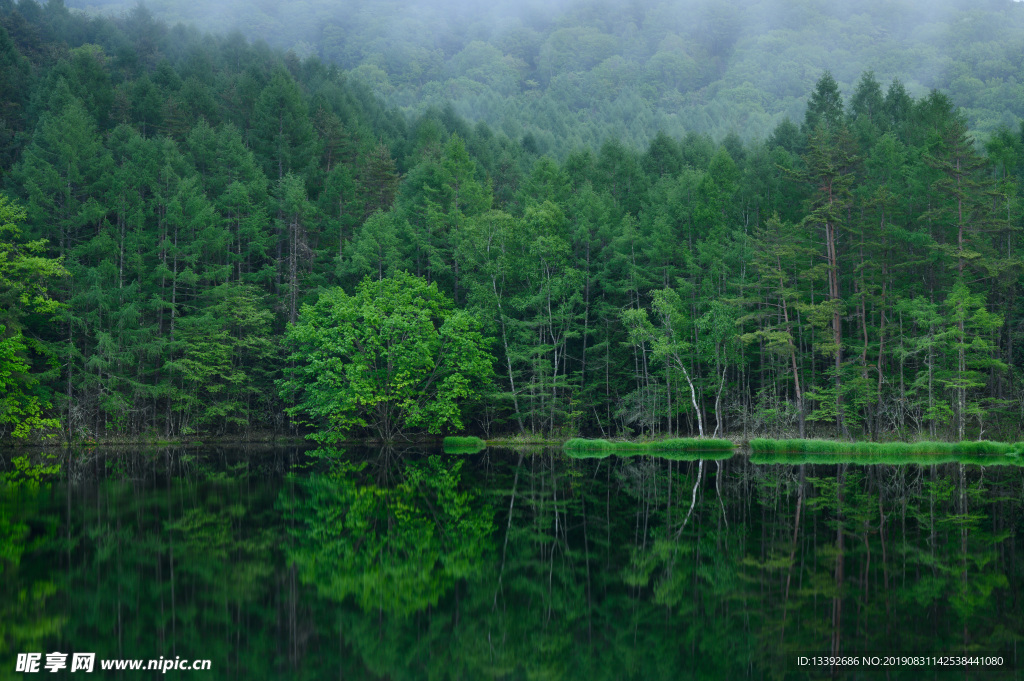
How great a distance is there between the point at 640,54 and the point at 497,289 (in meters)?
105

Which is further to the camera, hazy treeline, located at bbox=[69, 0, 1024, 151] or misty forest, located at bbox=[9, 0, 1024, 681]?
hazy treeline, located at bbox=[69, 0, 1024, 151]

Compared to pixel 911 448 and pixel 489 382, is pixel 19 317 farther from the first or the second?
pixel 911 448

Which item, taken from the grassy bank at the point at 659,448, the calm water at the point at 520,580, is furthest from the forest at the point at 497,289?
the calm water at the point at 520,580

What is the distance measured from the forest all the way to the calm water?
862 inches

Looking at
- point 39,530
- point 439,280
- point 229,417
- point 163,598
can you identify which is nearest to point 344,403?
point 229,417

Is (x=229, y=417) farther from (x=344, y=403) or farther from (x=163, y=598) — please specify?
(x=163, y=598)

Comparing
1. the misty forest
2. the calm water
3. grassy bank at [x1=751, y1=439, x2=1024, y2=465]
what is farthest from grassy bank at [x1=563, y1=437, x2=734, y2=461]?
the calm water

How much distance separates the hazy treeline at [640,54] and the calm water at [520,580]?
71627 mm

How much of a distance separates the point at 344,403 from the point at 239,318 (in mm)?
10742

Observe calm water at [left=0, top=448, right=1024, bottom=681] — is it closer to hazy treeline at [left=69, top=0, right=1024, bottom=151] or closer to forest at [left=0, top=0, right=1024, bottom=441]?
forest at [left=0, top=0, right=1024, bottom=441]

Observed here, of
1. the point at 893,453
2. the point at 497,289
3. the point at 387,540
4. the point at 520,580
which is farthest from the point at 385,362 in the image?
the point at 520,580

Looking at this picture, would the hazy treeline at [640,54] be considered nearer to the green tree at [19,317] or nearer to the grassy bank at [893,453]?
the green tree at [19,317]

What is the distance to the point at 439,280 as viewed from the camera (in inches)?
2249

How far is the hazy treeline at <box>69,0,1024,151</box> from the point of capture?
102 m
